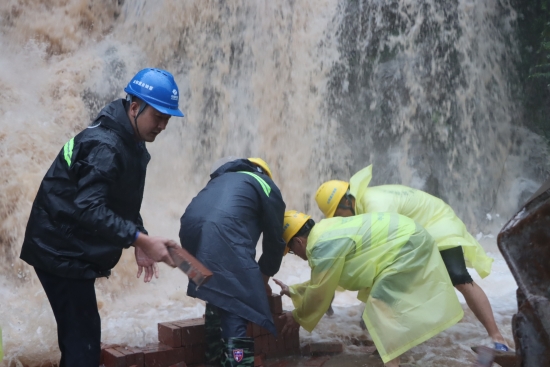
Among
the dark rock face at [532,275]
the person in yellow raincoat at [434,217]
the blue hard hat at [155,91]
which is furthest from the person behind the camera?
the person in yellow raincoat at [434,217]

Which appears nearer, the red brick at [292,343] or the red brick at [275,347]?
the red brick at [275,347]

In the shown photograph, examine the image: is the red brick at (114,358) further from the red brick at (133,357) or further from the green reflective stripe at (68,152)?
the green reflective stripe at (68,152)

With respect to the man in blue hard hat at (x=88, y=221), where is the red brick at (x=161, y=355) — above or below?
below

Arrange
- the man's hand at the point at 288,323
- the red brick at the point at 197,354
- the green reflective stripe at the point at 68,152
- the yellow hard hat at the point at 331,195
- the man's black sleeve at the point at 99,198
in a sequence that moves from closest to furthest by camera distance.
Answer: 1. the man's black sleeve at the point at 99,198
2. the green reflective stripe at the point at 68,152
3. the red brick at the point at 197,354
4. the man's hand at the point at 288,323
5. the yellow hard hat at the point at 331,195

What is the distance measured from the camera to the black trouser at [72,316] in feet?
9.21

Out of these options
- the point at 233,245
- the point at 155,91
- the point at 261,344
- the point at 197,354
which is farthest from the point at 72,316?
the point at 261,344

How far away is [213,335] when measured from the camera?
3.62 metres

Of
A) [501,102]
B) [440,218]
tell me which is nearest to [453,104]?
[501,102]

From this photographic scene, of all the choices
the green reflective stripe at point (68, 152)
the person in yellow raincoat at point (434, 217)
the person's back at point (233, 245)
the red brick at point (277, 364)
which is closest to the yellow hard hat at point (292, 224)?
the person's back at point (233, 245)

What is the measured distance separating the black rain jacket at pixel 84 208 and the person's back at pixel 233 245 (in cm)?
56

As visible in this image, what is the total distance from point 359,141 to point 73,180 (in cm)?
737

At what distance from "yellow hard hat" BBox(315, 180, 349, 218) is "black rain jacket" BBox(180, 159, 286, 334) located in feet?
2.66

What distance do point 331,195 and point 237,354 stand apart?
1.55m

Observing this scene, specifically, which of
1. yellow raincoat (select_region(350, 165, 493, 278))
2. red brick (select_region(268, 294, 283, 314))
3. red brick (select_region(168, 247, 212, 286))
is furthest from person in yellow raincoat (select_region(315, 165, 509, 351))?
red brick (select_region(168, 247, 212, 286))
